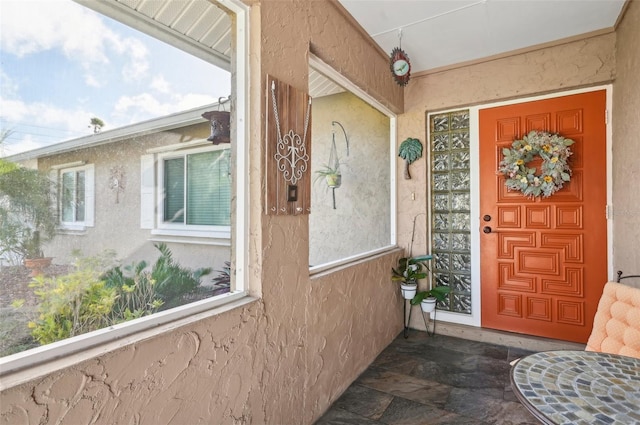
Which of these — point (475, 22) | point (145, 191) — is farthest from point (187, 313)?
point (475, 22)

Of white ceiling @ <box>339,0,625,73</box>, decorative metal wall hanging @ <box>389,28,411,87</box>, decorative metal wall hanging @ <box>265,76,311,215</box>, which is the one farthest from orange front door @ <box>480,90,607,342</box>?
decorative metal wall hanging @ <box>265,76,311,215</box>

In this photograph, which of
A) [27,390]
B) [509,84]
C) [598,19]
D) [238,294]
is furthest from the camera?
[509,84]

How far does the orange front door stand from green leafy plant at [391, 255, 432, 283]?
0.59m

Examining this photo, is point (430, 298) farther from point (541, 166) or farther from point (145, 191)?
point (145, 191)

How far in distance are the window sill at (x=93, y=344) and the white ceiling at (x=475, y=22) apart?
2203mm

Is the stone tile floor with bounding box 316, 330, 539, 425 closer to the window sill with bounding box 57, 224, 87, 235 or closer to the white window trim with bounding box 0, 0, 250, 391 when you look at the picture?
the white window trim with bounding box 0, 0, 250, 391

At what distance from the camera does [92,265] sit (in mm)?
1133

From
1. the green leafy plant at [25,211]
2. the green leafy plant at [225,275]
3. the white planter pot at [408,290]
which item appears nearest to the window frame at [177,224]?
the green leafy plant at [225,275]

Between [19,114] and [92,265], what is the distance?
0.52 meters

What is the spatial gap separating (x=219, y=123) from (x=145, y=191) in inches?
19.8

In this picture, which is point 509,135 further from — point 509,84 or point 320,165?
point 320,165

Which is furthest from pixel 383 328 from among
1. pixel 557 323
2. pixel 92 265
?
pixel 92 265

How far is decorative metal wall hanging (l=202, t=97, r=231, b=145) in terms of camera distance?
5.28ft

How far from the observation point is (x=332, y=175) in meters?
2.85
